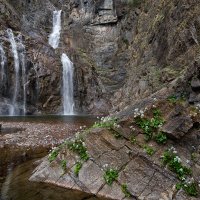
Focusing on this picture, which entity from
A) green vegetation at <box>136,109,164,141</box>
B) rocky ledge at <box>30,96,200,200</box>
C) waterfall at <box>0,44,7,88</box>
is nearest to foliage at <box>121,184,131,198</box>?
rocky ledge at <box>30,96,200,200</box>

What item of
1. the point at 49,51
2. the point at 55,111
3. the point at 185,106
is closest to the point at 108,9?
the point at 49,51

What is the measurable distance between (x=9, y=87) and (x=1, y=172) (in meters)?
39.7

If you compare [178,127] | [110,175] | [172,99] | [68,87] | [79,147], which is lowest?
[110,175]

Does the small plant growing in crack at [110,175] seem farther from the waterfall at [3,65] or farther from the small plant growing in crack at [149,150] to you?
the waterfall at [3,65]

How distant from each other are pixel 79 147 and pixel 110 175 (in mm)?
1790

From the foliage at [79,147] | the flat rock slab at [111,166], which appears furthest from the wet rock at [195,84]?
the foliage at [79,147]

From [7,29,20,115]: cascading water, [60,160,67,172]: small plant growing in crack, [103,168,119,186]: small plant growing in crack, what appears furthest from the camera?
[7,29,20,115]: cascading water

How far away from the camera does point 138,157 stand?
11.0 meters

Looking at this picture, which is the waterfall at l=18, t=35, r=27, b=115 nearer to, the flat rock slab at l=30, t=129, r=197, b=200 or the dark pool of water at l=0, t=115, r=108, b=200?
the dark pool of water at l=0, t=115, r=108, b=200

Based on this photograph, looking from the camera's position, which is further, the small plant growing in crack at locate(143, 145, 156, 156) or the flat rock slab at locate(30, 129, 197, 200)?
the small plant growing in crack at locate(143, 145, 156, 156)

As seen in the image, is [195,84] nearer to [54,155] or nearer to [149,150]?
[149,150]

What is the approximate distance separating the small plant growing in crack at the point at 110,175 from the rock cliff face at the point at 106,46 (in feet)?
64.6

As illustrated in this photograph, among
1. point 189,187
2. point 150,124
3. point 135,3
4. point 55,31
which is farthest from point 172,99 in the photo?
point 55,31

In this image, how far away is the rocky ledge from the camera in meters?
10.0
